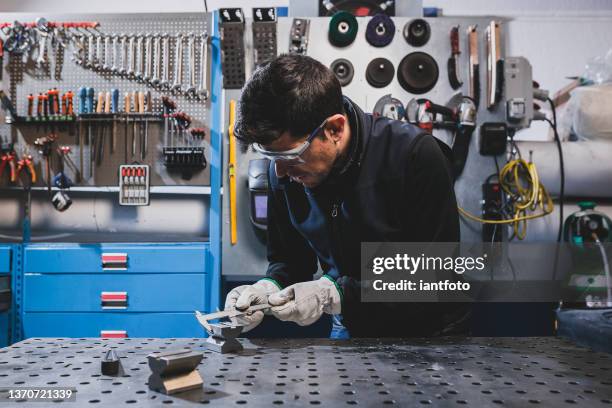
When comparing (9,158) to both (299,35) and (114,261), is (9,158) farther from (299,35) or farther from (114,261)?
(299,35)

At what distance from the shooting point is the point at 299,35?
2453 millimetres

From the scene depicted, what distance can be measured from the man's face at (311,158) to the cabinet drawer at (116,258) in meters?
1.22

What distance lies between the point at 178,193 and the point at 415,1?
1.62m

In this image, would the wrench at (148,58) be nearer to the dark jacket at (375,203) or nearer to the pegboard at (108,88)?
the pegboard at (108,88)

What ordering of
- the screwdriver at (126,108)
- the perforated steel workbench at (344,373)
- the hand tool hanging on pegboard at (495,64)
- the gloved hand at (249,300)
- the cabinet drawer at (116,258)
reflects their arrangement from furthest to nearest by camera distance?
the screwdriver at (126,108) < the hand tool hanging on pegboard at (495,64) < the cabinet drawer at (116,258) < the gloved hand at (249,300) < the perforated steel workbench at (344,373)

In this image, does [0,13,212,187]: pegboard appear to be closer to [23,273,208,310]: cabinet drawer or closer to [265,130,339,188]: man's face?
[23,273,208,310]: cabinet drawer

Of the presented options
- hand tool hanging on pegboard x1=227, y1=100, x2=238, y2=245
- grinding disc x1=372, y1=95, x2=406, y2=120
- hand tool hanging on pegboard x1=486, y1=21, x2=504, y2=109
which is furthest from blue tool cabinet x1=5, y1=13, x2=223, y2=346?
hand tool hanging on pegboard x1=486, y1=21, x2=504, y2=109

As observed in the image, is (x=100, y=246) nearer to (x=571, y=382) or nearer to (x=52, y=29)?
(x=52, y=29)

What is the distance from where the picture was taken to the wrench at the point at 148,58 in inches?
101

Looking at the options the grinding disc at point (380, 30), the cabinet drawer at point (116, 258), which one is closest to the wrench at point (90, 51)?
the cabinet drawer at point (116, 258)

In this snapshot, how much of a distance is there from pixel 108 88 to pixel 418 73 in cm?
153

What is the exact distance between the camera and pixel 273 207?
1403 mm

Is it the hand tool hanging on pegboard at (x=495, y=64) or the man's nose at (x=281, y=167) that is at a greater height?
the hand tool hanging on pegboard at (x=495, y=64)

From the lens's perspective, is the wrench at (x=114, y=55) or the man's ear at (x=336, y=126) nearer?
the man's ear at (x=336, y=126)
